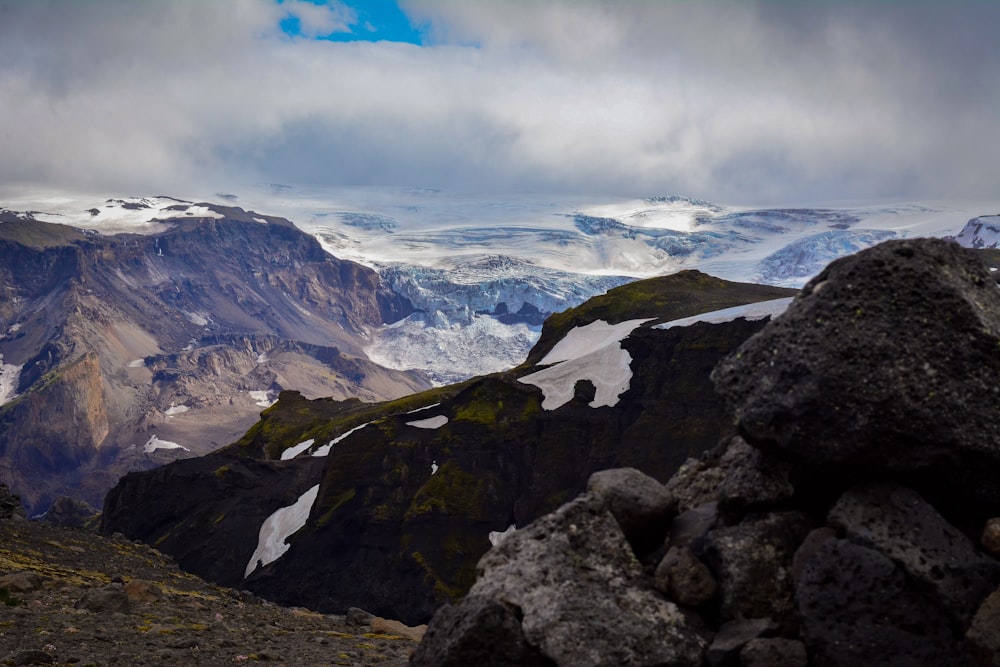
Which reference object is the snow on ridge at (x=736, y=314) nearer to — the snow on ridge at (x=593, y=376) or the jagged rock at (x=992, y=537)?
the snow on ridge at (x=593, y=376)

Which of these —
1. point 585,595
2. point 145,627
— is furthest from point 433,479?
point 585,595

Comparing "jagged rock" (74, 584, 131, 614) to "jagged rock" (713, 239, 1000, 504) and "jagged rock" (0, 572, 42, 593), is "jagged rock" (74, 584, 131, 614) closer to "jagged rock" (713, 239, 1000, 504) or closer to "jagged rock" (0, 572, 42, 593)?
"jagged rock" (0, 572, 42, 593)

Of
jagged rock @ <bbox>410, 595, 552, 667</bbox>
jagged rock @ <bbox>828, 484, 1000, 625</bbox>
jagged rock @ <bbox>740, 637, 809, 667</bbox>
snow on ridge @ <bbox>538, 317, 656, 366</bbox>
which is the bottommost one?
snow on ridge @ <bbox>538, 317, 656, 366</bbox>

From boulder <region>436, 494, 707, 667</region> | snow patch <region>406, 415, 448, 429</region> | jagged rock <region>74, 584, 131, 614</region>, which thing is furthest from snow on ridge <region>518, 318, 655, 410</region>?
boulder <region>436, 494, 707, 667</region>

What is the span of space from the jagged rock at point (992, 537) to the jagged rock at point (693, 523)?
4.04 metres

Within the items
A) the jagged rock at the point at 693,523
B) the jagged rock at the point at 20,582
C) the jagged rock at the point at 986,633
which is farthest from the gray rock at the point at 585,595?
the jagged rock at the point at 20,582

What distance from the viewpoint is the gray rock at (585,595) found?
42.0 feet

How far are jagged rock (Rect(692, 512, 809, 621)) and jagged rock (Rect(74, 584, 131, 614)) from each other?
20.8 meters

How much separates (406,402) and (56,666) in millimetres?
77587

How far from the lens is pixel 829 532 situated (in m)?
13.4

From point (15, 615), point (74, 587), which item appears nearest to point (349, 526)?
point (74, 587)

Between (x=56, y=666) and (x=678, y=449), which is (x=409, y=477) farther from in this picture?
(x=56, y=666)

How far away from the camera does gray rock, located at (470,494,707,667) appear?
12797 millimetres

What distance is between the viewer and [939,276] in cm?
1378
